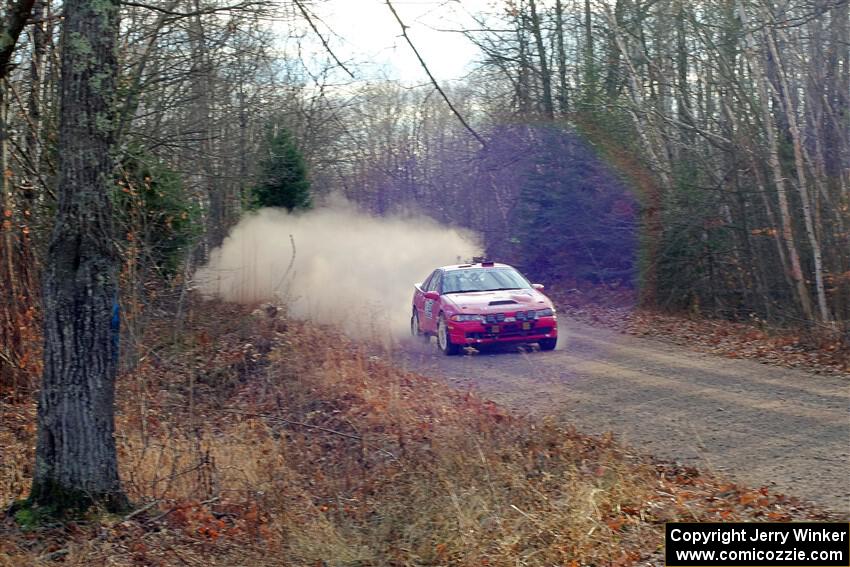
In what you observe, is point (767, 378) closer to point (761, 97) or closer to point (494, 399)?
point (494, 399)

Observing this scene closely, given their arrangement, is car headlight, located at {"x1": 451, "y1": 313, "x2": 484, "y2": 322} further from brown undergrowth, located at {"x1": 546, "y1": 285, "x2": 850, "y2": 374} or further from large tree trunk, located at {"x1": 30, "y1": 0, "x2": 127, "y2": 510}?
large tree trunk, located at {"x1": 30, "y1": 0, "x2": 127, "y2": 510}

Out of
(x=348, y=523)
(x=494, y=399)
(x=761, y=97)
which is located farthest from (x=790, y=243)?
(x=348, y=523)

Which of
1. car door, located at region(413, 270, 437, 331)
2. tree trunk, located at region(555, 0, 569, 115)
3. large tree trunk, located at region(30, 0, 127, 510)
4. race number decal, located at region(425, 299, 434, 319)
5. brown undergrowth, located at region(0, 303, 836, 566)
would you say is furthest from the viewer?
tree trunk, located at region(555, 0, 569, 115)

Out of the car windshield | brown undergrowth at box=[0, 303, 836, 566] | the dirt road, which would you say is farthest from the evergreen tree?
brown undergrowth at box=[0, 303, 836, 566]

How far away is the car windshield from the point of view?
16906mm

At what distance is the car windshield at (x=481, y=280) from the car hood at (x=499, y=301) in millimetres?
413

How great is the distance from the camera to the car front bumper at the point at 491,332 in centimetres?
1555

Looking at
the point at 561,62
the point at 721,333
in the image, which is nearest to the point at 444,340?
the point at 721,333

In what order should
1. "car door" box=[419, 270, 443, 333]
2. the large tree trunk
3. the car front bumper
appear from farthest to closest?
"car door" box=[419, 270, 443, 333] → the car front bumper → the large tree trunk

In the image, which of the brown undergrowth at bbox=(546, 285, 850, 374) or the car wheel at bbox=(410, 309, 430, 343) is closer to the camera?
the brown undergrowth at bbox=(546, 285, 850, 374)

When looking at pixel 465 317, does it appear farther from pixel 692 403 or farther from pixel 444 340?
pixel 692 403

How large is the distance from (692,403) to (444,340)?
5.83m

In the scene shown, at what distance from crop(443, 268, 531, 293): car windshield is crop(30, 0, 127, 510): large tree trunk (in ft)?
34.2

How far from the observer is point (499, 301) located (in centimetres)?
1585
